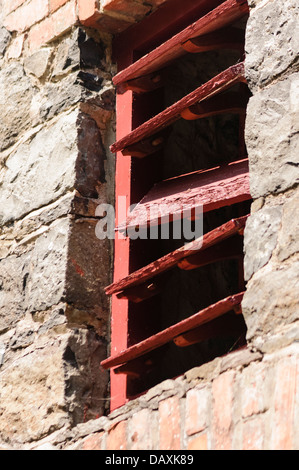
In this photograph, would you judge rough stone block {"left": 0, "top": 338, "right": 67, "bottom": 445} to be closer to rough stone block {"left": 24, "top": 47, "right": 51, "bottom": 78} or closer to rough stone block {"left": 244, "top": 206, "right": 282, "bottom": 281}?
rough stone block {"left": 244, "top": 206, "right": 282, "bottom": 281}

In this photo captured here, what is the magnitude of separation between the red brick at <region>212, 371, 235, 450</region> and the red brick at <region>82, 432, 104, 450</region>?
49 cm

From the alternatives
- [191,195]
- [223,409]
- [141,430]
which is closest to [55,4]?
[191,195]

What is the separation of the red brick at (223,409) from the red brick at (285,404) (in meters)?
0.16

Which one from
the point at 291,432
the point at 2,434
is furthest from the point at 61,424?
the point at 291,432

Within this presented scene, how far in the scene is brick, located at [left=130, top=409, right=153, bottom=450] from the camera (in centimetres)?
279

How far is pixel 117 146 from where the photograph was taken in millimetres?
3461

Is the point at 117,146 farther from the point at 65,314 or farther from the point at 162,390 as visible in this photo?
the point at 162,390

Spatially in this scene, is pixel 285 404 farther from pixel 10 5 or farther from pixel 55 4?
pixel 10 5

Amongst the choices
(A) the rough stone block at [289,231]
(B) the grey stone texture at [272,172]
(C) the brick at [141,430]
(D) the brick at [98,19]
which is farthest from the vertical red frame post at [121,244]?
(A) the rough stone block at [289,231]

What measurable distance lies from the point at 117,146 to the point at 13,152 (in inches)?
24.6

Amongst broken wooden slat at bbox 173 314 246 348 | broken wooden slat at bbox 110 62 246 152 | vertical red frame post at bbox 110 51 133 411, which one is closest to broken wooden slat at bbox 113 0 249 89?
vertical red frame post at bbox 110 51 133 411

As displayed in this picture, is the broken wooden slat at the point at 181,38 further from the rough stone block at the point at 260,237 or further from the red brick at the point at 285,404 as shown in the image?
the red brick at the point at 285,404

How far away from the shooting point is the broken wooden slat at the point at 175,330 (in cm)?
281

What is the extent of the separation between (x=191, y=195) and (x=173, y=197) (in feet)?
0.30
